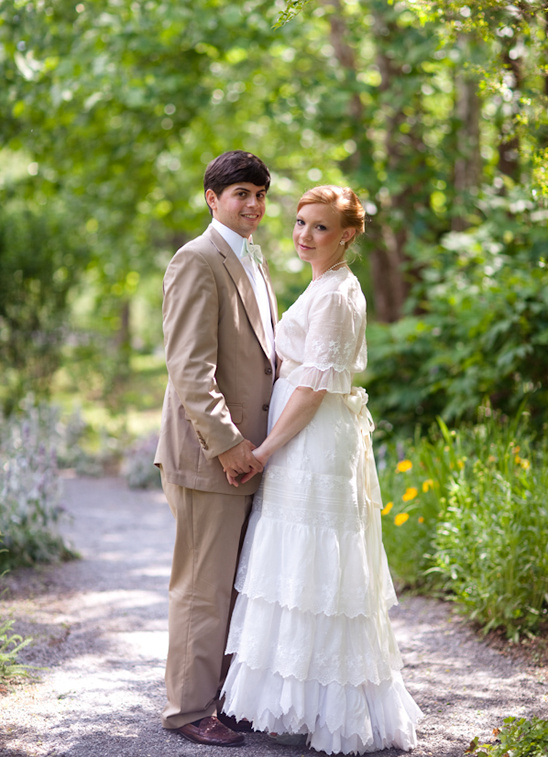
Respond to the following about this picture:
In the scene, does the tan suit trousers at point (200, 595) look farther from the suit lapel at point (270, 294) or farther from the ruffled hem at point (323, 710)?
the suit lapel at point (270, 294)

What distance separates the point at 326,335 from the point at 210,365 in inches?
16.2

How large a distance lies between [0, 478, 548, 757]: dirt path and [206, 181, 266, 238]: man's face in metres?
1.86

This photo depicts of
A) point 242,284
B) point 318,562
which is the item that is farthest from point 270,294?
point 318,562

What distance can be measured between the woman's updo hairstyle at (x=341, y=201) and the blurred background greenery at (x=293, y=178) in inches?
44.0

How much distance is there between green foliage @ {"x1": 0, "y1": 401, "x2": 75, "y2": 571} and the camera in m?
4.80

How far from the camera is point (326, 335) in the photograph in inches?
106

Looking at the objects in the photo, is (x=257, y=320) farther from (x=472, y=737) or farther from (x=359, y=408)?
(x=472, y=737)

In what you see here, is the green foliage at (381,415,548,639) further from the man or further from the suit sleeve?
the suit sleeve

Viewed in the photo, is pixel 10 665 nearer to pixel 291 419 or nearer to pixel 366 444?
pixel 291 419

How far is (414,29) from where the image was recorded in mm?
6969

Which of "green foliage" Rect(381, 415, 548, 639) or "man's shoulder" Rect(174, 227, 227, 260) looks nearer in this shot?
"man's shoulder" Rect(174, 227, 227, 260)

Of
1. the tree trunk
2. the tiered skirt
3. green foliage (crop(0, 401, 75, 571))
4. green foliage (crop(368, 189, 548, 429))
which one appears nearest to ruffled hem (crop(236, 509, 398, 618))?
the tiered skirt

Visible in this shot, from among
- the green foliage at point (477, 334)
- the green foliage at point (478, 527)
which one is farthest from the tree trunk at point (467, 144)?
the green foliage at point (478, 527)

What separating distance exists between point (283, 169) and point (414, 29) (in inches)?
152
